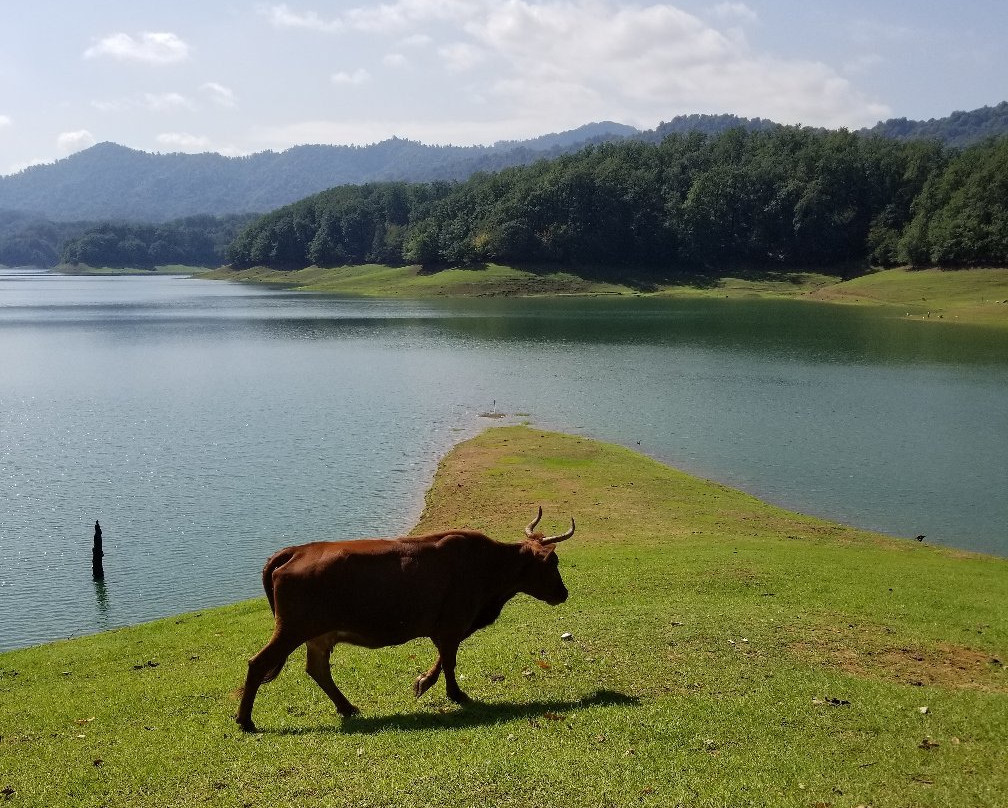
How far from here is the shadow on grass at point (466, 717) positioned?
35.0ft

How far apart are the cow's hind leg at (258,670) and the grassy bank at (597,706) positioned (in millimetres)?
236

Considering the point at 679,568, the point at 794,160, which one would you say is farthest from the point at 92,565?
the point at 794,160

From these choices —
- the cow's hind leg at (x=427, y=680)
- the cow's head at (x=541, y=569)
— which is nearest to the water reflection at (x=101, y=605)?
the cow's hind leg at (x=427, y=680)

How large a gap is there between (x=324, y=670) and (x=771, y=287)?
137844mm

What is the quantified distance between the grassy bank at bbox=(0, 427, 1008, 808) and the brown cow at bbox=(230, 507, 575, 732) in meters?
0.72

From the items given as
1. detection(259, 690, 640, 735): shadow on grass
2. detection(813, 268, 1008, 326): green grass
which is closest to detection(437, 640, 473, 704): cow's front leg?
detection(259, 690, 640, 735): shadow on grass

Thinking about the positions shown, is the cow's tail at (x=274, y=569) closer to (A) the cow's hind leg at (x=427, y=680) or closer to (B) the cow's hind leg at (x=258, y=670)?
(B) the cow's hind leg at (x=258, y=670)

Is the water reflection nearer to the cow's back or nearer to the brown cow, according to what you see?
the brown cow

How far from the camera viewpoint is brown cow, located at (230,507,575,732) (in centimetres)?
1085

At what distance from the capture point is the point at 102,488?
110ft

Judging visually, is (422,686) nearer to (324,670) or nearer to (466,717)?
(466,717)

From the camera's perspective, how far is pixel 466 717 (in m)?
10.9

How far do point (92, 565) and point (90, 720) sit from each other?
1488 cm

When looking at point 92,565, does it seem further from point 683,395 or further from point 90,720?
point 683,395
